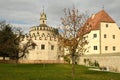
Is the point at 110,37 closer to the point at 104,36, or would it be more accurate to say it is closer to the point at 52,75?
the point at 104,36

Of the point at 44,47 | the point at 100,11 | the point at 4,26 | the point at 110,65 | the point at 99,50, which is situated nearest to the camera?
the point at 110,65

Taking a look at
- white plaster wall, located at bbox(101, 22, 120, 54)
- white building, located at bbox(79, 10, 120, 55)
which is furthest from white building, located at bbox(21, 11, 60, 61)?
white plaster wall, located at bbox(101, 22, 120, 54)

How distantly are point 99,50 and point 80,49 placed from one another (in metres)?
33.6

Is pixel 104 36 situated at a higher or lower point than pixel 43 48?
higher

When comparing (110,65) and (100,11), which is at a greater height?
(100,11)

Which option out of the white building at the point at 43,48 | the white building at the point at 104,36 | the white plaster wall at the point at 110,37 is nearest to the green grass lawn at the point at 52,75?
the white building at the point at 104,36

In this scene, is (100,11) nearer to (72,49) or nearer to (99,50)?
(99,50)

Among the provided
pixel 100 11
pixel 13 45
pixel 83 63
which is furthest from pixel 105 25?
pixel 13 45

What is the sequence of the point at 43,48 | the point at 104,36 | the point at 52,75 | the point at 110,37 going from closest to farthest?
1. the point at 52,75
2. the point at 104,36
3. the point at 110,37
4. the point at 43,48

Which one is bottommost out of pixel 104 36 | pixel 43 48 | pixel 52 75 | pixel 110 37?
pixel 52 75

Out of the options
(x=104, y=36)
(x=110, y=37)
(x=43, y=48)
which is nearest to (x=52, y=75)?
(x=104, y=36)

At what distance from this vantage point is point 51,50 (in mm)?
63656

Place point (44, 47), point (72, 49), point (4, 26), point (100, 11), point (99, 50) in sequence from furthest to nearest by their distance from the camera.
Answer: point (4, 26), point (44, 47), point (100, 11), point (99, 50), point (72, 49)

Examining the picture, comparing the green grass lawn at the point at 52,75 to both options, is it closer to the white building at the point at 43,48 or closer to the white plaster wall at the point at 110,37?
the white plaster wall at the point at 110,37
